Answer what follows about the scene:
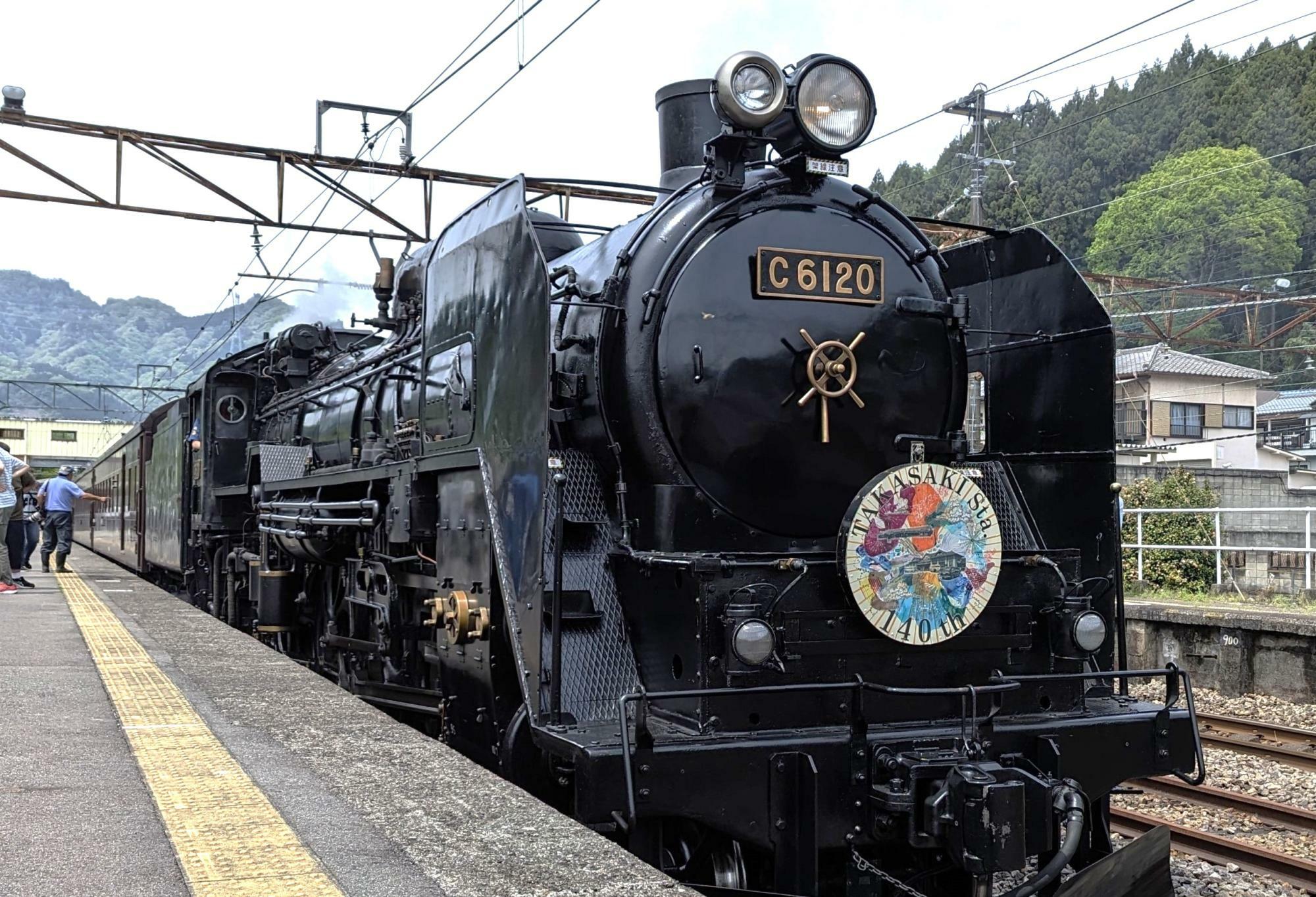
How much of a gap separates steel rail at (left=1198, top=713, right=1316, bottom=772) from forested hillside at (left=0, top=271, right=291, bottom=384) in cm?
12099

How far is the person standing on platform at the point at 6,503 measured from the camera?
34.7ft

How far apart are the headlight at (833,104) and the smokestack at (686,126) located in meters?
0.72

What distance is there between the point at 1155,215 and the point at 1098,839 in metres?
41.7

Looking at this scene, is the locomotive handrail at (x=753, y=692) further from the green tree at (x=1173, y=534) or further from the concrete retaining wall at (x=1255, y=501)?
the concrete retaining wall at (x=1255, y=501)

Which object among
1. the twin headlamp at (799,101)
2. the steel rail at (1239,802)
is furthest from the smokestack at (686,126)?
the steel rail at (1239,802)

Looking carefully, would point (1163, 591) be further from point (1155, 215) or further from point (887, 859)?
point (1155, 215)

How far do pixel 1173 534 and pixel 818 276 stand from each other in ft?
40.9

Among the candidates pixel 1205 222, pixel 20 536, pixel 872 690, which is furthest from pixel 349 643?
pixel 1205 222

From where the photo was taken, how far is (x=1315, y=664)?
9.12 meters

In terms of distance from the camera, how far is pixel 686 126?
16.5 feet

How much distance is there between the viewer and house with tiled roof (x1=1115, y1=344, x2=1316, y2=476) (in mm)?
30453

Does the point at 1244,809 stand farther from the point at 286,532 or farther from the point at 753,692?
the point at 286,532

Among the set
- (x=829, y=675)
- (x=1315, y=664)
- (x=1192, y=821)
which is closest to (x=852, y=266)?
(x=829, y=675)

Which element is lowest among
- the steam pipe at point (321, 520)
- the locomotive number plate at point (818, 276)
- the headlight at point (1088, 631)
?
the headlight at point (1088, 631)
